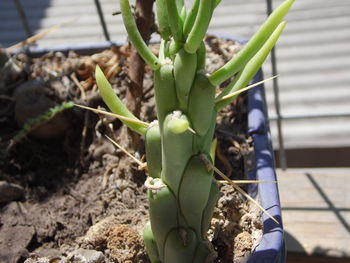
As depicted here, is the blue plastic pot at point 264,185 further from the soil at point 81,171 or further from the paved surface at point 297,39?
the paved surface at point 297,39

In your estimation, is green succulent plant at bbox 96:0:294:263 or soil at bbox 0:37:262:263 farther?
soil at bbox 0:37:262:263

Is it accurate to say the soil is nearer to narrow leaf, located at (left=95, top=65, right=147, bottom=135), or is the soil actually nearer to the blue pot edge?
the blue pot edge

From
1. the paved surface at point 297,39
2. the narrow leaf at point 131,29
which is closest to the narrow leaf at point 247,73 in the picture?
the narrow leaf at point 131,29

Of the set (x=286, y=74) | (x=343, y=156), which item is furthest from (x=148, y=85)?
(x=286, y=74)

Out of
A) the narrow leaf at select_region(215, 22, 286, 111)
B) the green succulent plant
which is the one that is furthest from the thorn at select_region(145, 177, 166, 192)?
the narrow leaf at select_region(215, 22, 286, 111)

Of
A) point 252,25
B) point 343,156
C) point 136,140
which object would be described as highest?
point 136,140

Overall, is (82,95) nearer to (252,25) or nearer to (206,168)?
(206,168)
